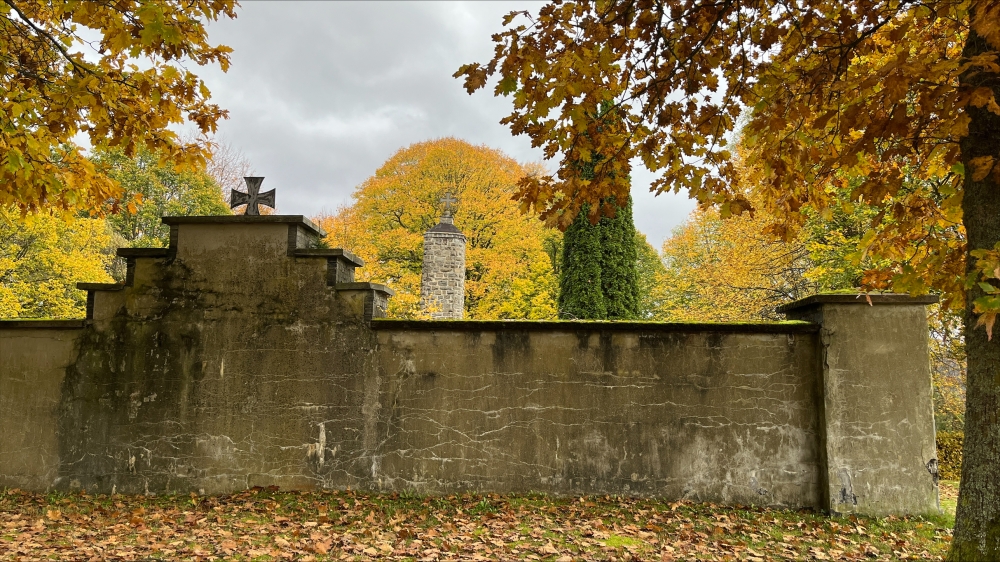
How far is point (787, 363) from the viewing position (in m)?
6.37

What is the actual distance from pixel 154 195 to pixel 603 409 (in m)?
24.0

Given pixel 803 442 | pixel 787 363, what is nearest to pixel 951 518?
pixel 803 442

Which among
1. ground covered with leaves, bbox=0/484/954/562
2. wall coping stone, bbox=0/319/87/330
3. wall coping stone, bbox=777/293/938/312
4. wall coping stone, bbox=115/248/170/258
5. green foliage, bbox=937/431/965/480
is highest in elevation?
wall coping stone, bbox=115/248/170/258

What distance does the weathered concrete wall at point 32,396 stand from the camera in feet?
21.9

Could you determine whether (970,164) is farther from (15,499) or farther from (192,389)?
(15,499)

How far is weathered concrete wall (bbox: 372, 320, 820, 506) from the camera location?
630 cm

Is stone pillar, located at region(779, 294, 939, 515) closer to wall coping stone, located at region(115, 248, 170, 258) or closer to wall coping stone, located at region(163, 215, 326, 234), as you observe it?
wall coping stone, located at region(163, 215, 326, 234)

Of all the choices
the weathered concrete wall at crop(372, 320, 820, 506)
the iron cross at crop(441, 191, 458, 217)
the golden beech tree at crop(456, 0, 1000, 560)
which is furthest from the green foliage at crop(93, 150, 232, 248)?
the golden beech tree at crop(456, 0, 1000, 560)

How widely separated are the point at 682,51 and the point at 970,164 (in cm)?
212

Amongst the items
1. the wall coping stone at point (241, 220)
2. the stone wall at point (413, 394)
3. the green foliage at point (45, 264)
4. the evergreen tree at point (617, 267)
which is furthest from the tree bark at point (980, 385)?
the green foliage at point (45, 264)

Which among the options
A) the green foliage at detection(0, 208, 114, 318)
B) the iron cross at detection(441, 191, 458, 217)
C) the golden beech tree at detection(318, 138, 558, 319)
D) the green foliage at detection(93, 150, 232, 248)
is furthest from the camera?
the green foliage at detection(93, 150, 232, 248)

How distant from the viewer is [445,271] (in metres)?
21.7

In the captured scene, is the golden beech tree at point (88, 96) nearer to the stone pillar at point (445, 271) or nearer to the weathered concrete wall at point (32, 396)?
the weathered concrete wall at point (32, 396)

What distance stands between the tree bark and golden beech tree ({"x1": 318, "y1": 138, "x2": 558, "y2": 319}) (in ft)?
62.0
